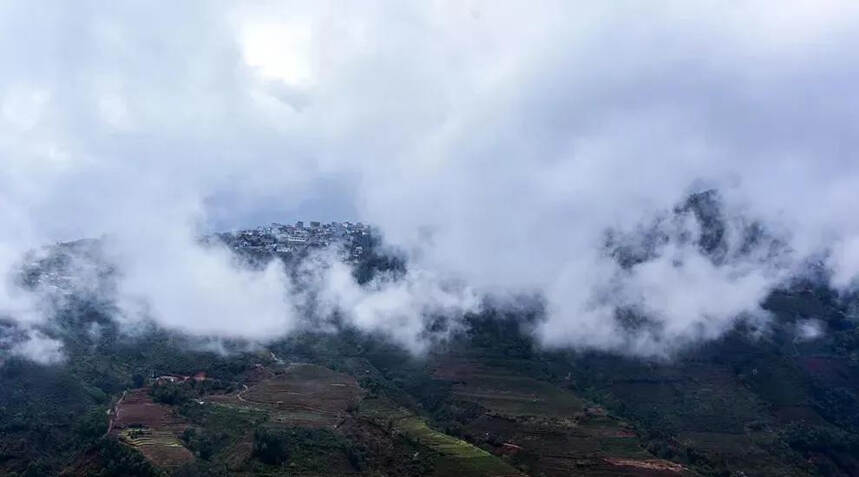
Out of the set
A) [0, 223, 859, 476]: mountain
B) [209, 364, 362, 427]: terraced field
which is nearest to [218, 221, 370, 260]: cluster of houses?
[0, 223, 859, 476]: mountain

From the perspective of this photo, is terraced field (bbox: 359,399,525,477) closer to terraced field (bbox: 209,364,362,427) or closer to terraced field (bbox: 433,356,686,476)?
terraced field (bbox: 209,364,362,427)

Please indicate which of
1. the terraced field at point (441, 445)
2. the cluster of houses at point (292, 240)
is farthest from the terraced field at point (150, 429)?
the cluster of houses at point (292, 240)

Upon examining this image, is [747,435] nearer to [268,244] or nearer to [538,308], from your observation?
[538,308]

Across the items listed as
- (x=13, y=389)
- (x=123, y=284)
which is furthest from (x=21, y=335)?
(x=123, y=284)

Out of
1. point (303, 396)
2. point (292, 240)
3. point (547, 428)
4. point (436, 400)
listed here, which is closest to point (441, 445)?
point (547, 428)

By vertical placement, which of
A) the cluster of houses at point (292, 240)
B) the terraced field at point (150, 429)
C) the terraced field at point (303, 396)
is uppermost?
the cluster of houses at point (292, 240)

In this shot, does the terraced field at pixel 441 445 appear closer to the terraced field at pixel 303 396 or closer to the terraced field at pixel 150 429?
the terraced field at pixel 303 396

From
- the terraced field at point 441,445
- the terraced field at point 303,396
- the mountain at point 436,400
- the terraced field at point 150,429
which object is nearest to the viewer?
the terraced field at point 150,429

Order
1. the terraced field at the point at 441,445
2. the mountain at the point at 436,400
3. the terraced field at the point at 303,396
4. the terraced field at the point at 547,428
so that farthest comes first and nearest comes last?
1. the terraced field at the point at 303,396
2. the terraced field at the point at 547,428
3. the mountain at the point at 436,400
4. the terraced field at the point at 441,445

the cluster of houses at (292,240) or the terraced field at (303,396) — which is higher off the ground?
the cluster of houses at (292,240)
